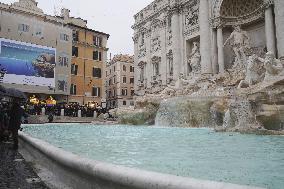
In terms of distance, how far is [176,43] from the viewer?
1252 inches

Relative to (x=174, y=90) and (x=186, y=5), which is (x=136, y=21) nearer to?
(x=186, y=5)

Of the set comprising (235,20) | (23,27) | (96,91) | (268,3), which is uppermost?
(23,27)

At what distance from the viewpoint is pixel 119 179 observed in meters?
2.22

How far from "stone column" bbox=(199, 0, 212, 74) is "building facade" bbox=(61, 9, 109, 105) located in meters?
22.1

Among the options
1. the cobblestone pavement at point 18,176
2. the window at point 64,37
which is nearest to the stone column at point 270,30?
the cobblestone pavement at point 18,176

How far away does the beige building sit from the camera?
2474 inches

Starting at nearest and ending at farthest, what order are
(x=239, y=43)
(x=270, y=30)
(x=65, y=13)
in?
(x=270, y=30) → (x=239, y=43) → (x=65, y=13)

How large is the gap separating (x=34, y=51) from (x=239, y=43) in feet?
79.3

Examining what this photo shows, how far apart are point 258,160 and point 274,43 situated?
1977 cm

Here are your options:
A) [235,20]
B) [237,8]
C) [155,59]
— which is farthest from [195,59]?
[155,59]

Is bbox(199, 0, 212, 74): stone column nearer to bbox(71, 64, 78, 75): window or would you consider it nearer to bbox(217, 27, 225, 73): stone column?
bbox(217, 27, 225, 73): stone column

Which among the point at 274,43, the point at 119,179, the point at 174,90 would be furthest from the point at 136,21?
the point at 119,179

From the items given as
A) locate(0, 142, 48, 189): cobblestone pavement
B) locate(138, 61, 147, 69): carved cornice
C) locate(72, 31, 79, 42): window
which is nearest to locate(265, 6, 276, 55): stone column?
locate(138, 61, 147, 69): carved cornice

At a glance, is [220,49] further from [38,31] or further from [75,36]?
[75,36]
